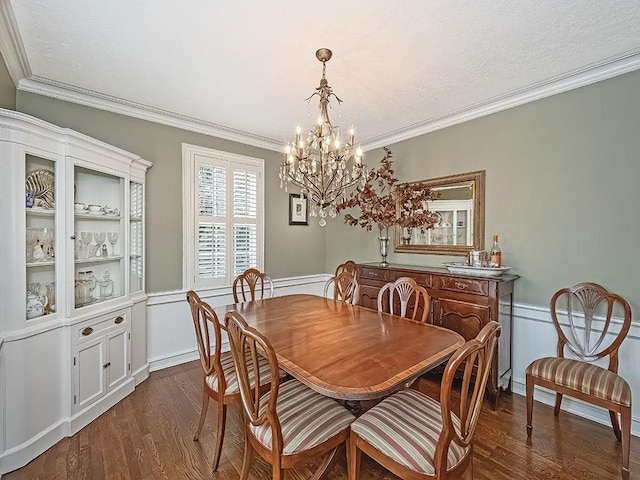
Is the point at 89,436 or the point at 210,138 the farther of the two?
the point at 210,138

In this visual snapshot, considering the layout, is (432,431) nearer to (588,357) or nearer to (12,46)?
(588,357)

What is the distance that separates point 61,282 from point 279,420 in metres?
1.93

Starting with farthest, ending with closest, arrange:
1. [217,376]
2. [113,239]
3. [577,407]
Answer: [113,239] → [577,407] → [217,376]

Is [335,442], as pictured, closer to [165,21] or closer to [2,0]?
[165,21]

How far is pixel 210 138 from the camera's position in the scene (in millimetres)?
3562

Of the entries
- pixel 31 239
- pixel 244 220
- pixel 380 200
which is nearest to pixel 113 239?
pixel 31 239

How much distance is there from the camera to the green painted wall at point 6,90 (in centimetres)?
210

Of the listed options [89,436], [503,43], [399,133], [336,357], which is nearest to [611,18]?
[503,43]

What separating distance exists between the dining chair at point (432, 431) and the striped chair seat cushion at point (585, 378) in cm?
108

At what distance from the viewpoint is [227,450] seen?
199cm

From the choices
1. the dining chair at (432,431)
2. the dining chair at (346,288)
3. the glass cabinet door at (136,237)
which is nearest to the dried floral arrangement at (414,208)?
the dining chair at (346,288)

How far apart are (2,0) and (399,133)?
3.39 metres

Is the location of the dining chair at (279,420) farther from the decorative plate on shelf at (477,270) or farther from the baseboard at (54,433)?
the decorative plate on shelf at (477,270)

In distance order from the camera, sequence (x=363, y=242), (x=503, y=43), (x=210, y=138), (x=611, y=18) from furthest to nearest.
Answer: (x=363, y=242), (x=210, y=138), (x=503, y=43), (x=611, y=18)
